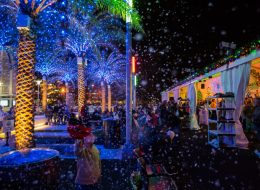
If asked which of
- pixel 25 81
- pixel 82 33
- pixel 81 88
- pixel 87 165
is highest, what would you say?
pixel 82 33

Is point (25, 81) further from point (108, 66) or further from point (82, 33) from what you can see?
point (108, 66)

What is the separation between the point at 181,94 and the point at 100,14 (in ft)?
51.0

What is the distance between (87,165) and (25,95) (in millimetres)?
2490

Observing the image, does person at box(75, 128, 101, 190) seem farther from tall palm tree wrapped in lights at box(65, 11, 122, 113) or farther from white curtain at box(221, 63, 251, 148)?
tall palm tree wrapped in lights at box(65, 11, 122, 113)

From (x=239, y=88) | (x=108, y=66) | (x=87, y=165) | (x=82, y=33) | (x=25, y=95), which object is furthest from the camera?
(x=108, y=66)

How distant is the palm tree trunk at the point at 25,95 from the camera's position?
Result: 5766mm

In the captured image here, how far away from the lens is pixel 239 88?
392 inches

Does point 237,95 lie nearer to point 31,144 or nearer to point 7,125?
point 31,144

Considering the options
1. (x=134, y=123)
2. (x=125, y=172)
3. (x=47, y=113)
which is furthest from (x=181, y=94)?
(x=125, y=172)

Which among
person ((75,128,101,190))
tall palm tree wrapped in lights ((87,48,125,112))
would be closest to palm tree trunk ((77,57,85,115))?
person ((75,128,101,190))

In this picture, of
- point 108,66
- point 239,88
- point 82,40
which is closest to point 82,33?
point 82,40

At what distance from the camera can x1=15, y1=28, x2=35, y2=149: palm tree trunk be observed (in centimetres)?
577

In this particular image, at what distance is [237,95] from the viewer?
33.1 ft

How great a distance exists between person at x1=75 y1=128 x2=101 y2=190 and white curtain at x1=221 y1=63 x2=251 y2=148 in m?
7.22
